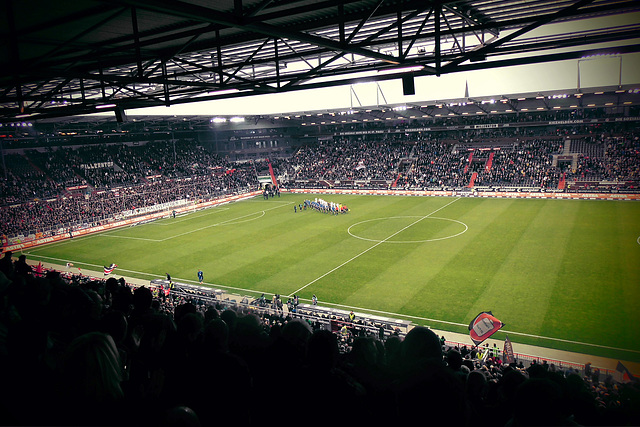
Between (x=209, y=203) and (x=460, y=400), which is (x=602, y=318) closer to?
(x=460, y=400)

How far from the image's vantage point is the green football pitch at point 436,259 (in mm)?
15766

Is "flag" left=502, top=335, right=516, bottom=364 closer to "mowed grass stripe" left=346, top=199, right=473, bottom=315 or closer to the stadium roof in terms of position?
"mowed grass stripe" left=346, top=199, right=473, bottom=315

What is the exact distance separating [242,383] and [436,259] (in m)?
21.0

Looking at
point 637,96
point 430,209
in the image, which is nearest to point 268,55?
point 430,209

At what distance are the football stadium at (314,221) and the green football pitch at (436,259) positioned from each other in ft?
0.59

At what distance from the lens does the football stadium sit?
3303mm

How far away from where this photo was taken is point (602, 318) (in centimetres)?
1508

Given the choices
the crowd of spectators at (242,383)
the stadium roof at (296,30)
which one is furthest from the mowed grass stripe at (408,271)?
the crowd of spectators at (242,383)

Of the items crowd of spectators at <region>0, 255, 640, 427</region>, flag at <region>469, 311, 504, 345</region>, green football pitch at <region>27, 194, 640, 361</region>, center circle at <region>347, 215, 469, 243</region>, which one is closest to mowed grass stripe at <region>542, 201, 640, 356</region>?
green football pitch at <region>27, 194, 640, 361</region>

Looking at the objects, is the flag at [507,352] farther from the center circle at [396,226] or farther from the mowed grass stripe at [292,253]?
the center circle at [396,226]

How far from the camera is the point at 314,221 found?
116 feet

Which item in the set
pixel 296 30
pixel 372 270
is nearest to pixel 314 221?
pixel 372 270

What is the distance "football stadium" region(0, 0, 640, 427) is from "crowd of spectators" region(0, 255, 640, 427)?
0.02 meters

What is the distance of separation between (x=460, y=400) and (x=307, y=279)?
18.9 meters
